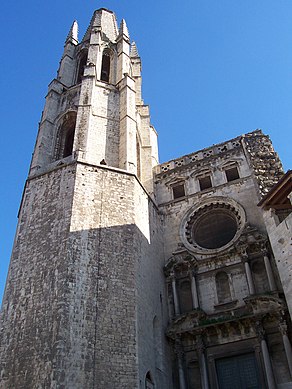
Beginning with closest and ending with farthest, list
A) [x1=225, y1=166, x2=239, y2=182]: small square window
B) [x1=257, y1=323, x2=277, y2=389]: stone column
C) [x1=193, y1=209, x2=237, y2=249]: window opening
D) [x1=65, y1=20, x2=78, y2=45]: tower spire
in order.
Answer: [x1=257, y1=323, x2=277, y2=389]: stone column
[x1=193, y1=209, x2=237, y2=249]: window opening
[x1=225, y1=166, x2=239, y2=182]: small square window
[x1=65, y1=20, x2=78, y2=45]: tower spire

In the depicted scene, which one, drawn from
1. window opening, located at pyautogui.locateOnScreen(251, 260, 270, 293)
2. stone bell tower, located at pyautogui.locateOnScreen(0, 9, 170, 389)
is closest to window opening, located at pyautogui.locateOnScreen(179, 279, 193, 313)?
stone bell tower, located at pyautogui.locateOnScreen(0, 9, 170, 389)

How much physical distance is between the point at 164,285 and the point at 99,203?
13.2 ft

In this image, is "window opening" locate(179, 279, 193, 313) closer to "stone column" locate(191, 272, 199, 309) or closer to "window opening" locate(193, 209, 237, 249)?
"stone column" locate(191, 272, 199, 309)

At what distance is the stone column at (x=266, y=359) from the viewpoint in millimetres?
11836

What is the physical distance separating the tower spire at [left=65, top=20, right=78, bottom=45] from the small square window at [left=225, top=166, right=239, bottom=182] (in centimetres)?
1365

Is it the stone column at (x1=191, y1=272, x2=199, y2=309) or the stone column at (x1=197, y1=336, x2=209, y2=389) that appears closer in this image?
the stone column at (x1=197, y1=336, x2=209, y2=389)

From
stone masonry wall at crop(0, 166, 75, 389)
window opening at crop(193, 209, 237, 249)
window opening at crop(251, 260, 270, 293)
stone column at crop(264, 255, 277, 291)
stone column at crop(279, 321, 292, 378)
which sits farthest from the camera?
window opening at crop(193, 209, 237, 249)

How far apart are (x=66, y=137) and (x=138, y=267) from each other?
8.24m

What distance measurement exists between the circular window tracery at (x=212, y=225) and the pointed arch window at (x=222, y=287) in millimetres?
1109

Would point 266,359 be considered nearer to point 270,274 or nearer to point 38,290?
point 270,274

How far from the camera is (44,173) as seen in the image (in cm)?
1602

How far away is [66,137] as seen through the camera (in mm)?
19500

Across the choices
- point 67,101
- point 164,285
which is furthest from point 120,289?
point 67,101

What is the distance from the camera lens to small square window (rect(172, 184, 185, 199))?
1851 centimetres
